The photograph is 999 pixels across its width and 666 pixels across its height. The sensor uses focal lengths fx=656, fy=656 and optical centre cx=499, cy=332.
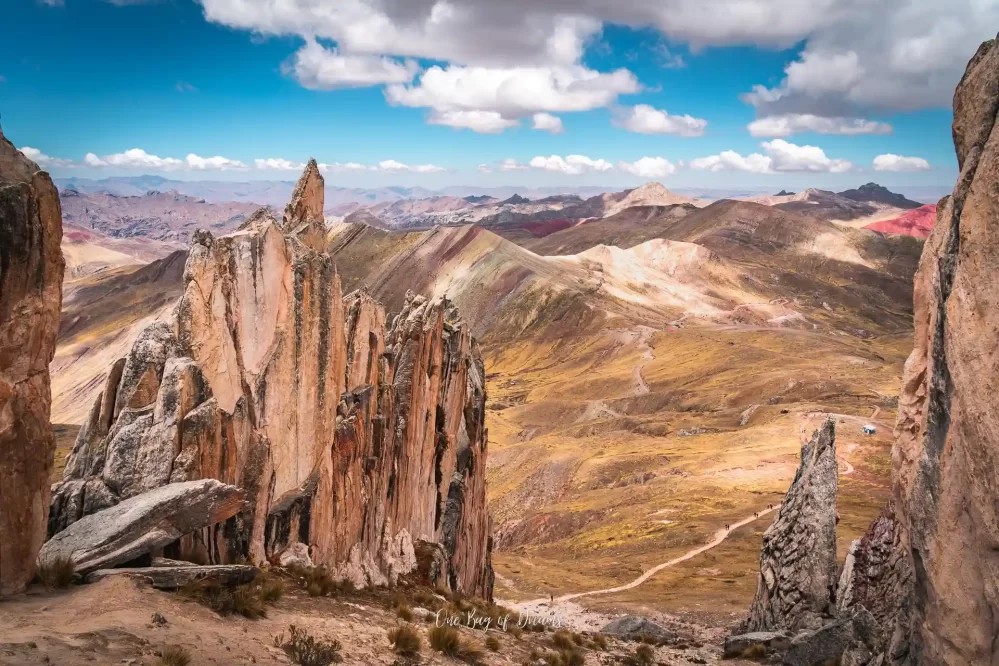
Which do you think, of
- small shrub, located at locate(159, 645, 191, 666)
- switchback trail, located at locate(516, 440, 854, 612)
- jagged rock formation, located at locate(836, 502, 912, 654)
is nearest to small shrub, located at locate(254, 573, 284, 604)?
small shrub, located at locate(159, 645, 191, 666)

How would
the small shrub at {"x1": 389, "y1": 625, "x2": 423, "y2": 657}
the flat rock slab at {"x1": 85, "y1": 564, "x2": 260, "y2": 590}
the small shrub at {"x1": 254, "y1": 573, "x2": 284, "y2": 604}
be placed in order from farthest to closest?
the small shrub at {"x1": 254, "y1": 573, "x2": 284, "y2": 604}, the small shrub at {"x1": 389, "y1": 625, "x2": 423, "y2": 657}, the flat rock slab at {"x1": 85, "y1": 564, "x2": 260, "y2": 590}

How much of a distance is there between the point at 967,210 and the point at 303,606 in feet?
63.6

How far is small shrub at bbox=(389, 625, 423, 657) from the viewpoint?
622 inches

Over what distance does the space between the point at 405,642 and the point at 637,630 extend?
22137mm

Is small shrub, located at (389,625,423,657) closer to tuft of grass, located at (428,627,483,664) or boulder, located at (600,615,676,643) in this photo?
tuft of grass, located at (428,627,483,664)

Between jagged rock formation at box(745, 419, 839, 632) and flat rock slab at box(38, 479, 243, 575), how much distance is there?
2463cm

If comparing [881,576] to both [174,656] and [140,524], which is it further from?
[140,524]

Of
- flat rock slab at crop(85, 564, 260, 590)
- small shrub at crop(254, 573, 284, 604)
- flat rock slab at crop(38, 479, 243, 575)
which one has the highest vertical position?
flat rock slab at crop(38, 479, 243, 575)

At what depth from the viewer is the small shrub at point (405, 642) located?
15805 mm

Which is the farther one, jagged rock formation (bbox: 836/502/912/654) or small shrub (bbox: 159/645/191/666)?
jagged rock formation (bbox: 836/502/912/654)

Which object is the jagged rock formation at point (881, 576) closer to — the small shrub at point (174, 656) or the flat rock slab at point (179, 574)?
the flat rock slab at point (179, 574)

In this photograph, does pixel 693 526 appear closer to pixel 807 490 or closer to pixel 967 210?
pixel 807 490

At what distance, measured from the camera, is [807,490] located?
99.6 ft

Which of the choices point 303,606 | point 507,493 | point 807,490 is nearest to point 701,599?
point 807,490
